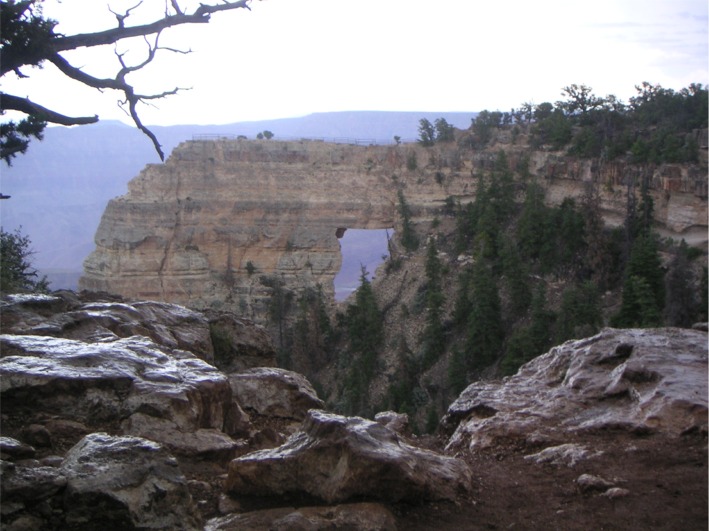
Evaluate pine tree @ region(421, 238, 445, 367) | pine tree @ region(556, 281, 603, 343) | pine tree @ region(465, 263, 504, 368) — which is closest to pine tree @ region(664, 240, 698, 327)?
pine tree @ region(556, 281, 603, 343)

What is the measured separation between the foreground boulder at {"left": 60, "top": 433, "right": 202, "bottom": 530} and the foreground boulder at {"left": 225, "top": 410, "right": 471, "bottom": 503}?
33.4 inches

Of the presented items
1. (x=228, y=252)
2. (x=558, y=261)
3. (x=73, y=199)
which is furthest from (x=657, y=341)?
(x=73, y=199)

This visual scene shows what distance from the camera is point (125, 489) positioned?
514 centimetres

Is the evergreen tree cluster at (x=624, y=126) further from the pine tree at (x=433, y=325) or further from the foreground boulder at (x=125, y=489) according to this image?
the foreground boulder at (x=125, y=489)

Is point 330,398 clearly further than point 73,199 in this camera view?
No

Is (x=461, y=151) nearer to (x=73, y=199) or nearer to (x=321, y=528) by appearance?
(x=321, y=528)

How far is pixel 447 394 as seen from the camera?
30000 millimetres

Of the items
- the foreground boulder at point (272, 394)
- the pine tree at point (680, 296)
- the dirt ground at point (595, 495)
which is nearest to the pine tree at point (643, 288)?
the pine tree at point (680, 296)

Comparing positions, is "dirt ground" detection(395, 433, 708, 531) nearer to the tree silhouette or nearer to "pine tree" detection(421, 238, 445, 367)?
the tree silhouette

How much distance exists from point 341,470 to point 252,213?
39.6 metres

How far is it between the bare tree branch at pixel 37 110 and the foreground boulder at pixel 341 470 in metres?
6.93

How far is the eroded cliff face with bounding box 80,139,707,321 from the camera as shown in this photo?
143 ft

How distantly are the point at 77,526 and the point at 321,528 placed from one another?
1.51 m

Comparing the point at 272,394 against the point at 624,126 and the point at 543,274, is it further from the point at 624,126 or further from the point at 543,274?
the point at 624,126
